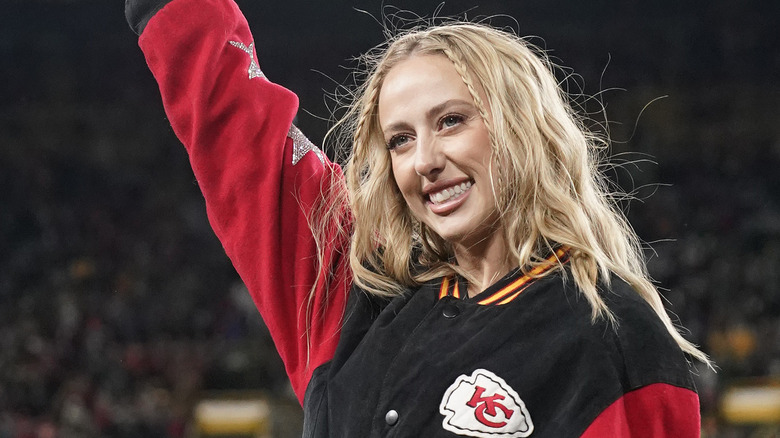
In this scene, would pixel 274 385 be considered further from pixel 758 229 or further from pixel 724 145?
pixel 724 145

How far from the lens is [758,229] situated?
7.28 metres

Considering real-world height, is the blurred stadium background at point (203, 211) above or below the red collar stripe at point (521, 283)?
below

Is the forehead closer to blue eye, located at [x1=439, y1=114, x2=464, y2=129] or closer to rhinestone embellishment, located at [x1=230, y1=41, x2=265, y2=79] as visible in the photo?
blue eye, located at [x1=439, y1=114, x2=464, y2=129]

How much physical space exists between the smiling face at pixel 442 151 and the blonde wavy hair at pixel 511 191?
0.02m

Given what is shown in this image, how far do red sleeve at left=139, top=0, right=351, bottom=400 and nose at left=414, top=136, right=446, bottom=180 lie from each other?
251 millimetres

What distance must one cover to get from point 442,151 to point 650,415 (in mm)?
445

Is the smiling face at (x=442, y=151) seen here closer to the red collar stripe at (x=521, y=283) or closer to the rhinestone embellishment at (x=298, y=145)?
the red collar stripe at (x=521, y=283)

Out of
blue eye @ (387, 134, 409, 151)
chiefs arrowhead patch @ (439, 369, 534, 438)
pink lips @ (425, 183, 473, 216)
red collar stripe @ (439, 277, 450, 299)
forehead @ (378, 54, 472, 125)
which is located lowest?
red collar stripe @ (439, 277, 450, 299)

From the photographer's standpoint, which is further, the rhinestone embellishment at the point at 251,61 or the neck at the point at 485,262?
the rhinestone embellishment at the point at 251,61

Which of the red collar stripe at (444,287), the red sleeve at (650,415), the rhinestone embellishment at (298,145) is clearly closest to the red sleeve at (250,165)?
the rhinestone embellishment at (298,145)

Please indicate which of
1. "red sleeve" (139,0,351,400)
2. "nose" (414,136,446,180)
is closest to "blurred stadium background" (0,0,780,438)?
"red sleeve" (139,0,351,400)

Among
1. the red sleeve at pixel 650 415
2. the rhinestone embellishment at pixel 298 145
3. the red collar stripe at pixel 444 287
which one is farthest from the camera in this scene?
the rhinestone embellishment at pixel 298 145

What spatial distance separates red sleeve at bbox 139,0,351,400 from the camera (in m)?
1.44

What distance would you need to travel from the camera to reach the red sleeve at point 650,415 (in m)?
1.12
